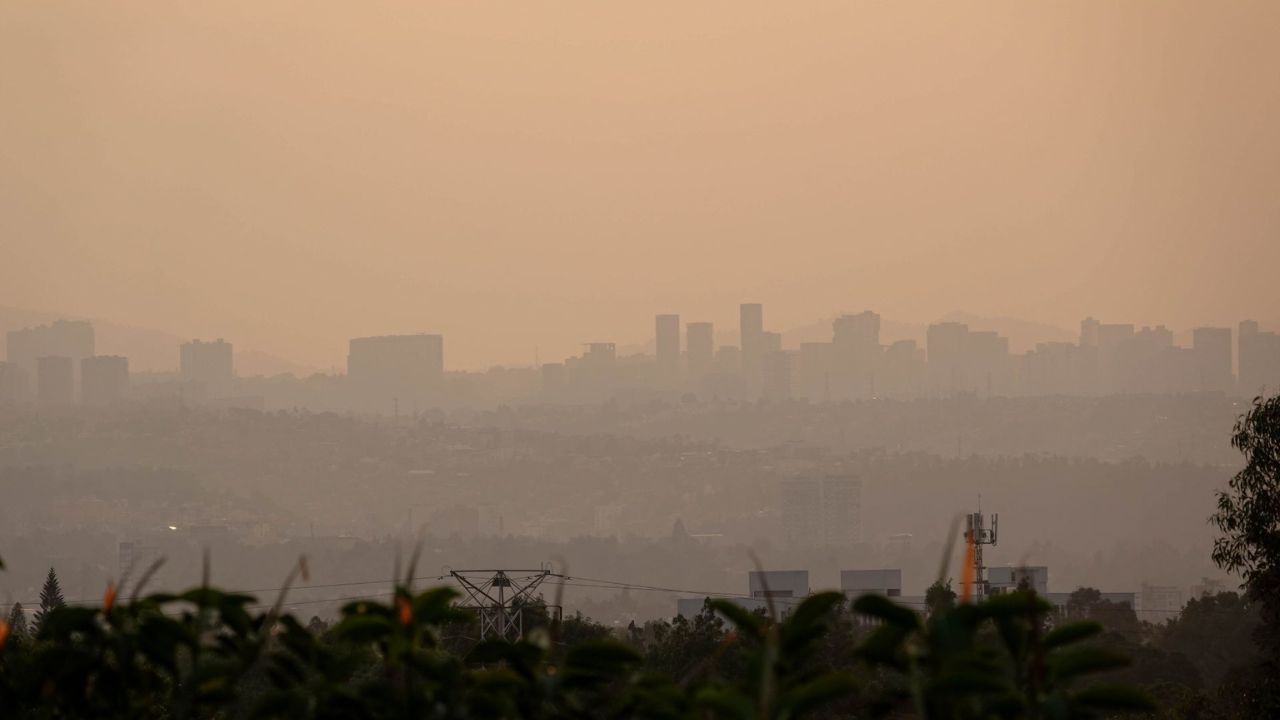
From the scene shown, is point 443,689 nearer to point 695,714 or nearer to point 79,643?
point 695,714

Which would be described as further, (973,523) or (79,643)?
(973,523)

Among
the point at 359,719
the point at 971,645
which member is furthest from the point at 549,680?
the point at 971,645

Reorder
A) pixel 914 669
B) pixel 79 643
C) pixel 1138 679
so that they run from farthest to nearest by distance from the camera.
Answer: pixel 1138 679 < pixel 79 643 < pixel 914 669

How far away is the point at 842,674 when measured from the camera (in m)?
3.98

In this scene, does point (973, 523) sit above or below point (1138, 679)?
above

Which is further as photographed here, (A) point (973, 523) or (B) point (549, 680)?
(A) point (973, 523)

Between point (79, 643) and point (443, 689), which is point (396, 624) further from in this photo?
point (79, 643)

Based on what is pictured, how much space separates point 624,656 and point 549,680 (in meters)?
0.19

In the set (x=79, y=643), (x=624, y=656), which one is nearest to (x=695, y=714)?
(x=624, y=656)

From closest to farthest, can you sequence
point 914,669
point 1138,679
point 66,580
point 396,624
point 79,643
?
point 914,669, point 396,624, point 79,643, point 1138,679, point 66,580

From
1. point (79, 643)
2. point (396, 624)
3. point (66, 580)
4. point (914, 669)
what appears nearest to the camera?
point (914, 669)

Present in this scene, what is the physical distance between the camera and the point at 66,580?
622ft

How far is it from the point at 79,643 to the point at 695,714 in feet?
5.42

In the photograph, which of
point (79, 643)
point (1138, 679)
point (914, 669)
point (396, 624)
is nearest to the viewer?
point (914, 669)
